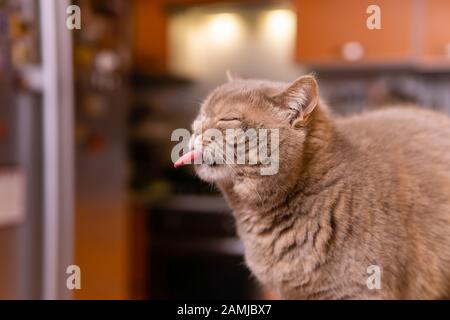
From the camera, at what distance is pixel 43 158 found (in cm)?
Result: 150

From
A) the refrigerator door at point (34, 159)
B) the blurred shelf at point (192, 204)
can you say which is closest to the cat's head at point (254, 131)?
the refrigerator door at point (34, 159)

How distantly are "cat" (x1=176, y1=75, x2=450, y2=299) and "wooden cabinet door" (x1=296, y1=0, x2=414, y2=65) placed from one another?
0.16 metres

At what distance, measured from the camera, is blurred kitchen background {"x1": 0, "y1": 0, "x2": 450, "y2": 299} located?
4.64 ft

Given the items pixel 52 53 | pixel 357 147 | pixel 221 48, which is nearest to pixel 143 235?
pixel 221 48

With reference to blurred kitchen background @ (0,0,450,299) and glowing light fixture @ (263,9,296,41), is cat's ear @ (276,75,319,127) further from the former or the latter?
glowing light fixture @ (263,9,296,41)

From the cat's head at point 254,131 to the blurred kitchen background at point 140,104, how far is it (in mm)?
303

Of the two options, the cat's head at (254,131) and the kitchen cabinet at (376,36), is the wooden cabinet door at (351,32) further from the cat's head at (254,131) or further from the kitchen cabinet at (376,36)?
the cat's head at (254,131)

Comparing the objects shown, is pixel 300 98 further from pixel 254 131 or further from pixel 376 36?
pixel 376 36

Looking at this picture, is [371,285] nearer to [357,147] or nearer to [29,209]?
[357,147]

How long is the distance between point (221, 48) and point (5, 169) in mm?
1285

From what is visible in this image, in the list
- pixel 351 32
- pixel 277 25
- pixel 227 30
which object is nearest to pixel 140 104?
pixel 227 30

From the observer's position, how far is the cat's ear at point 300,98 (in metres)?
0.52

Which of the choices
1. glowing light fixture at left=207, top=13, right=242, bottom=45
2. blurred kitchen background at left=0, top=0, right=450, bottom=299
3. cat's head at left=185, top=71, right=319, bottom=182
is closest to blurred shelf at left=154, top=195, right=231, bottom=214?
blurred kitchen background at left=0, top=0, right=450, bottom=299

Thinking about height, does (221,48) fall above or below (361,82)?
above
